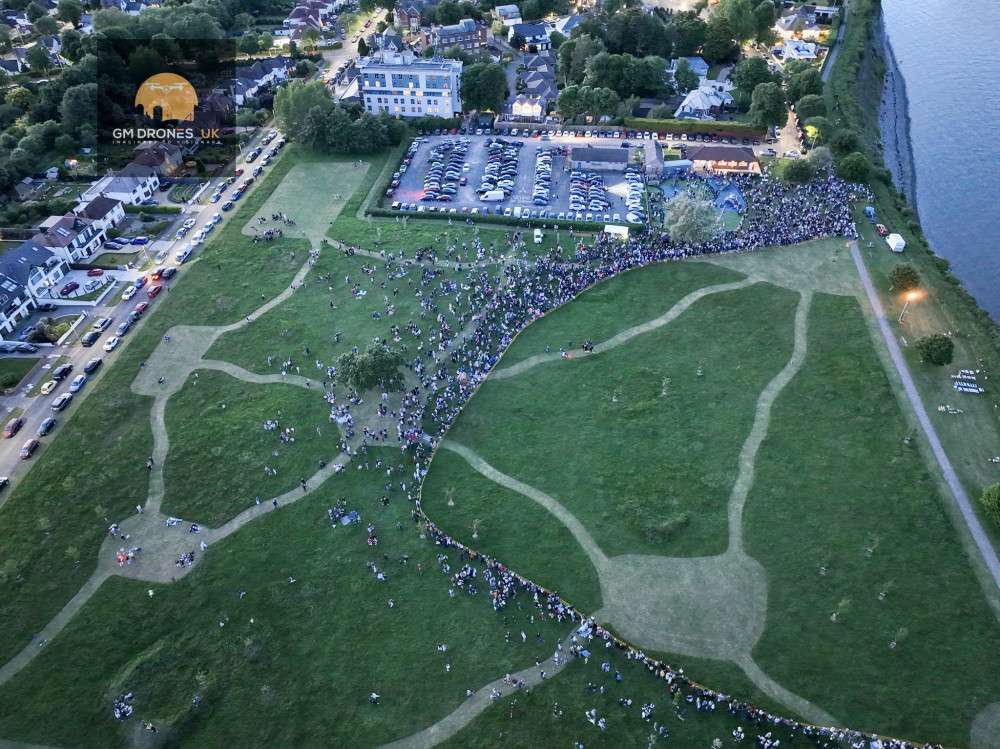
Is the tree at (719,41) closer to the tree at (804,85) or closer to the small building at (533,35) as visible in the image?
the tree at (804,85)

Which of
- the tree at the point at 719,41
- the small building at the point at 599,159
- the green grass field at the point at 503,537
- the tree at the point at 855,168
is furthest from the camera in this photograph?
the tree at the point at 719,41

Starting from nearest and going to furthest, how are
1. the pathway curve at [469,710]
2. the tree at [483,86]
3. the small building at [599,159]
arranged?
1. the pathway curve at [469,710]
2. the small building at [599,159]
3. the tree at [483,86]

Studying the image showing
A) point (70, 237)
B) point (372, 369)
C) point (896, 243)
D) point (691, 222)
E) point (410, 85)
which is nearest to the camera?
point (372, 369)

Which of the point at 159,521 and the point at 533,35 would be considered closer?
the point at 159,521

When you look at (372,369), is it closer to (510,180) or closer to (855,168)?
(510,180)

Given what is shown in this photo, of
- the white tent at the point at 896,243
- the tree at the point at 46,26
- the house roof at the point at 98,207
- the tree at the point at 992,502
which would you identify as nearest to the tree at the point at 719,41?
the white tent at the point at 896,243

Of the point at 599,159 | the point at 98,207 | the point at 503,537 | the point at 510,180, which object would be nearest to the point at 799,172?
the point at 599,159
